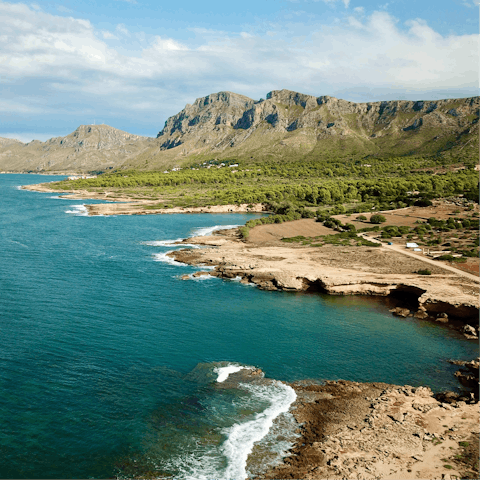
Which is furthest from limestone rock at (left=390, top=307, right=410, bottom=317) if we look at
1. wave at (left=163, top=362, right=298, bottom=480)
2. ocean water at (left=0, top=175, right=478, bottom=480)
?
wave at (left=163, top=362, right=298, bottom=480)

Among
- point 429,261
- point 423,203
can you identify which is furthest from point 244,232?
point 423,203

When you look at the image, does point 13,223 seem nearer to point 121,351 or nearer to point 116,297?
point 116,297

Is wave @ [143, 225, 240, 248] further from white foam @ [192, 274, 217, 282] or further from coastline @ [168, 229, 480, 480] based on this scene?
coastline @ [168, 229, 480, 480]

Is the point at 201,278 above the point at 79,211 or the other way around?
the other way around

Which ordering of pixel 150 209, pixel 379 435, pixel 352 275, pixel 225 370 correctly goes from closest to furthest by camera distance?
pixel 379 435
pixel 225 370
pixel 352 275
pixel 150 209

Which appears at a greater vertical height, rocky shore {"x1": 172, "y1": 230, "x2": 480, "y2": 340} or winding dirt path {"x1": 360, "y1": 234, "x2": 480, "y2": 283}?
winding dirt path {"x1": 360, "y1": 234, "x2": 480, "y2": 283}

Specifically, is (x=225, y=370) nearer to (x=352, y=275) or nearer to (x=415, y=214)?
(x=352, y=275)

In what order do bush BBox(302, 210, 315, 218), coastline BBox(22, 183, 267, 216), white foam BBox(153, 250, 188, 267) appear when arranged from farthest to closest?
1. coastline BBox(22, 183, 267, 216)
2. bush BBox(302, 210, 315, 218)
3. white foam BBox(153, 250, 188, 267)
